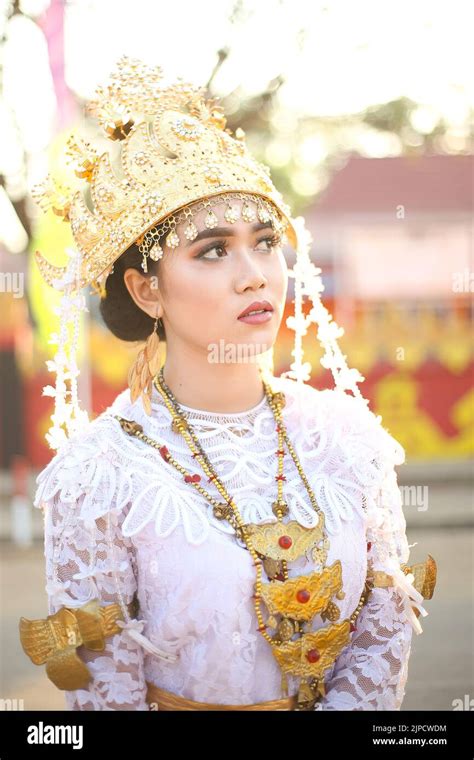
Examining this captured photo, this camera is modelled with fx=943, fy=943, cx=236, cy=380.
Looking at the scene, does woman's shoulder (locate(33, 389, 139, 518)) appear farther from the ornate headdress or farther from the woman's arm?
the ornate headdress

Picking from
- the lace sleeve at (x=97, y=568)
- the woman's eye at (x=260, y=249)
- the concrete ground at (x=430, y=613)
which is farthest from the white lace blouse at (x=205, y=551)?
Answer: the concrete ground at (x=430, y=613)

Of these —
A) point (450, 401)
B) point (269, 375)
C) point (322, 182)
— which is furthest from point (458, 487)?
point (269, 375)

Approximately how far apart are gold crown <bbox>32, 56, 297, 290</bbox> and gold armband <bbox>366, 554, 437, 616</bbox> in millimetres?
928

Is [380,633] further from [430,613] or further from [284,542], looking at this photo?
[430,613]

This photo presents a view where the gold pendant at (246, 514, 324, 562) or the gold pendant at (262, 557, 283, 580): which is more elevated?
the gold pendant at (246, 514, 324, 562)

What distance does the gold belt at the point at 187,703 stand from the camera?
220 cm

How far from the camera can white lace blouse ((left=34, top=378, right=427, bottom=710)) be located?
2152 mm

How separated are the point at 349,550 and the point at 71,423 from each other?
0.83 meters

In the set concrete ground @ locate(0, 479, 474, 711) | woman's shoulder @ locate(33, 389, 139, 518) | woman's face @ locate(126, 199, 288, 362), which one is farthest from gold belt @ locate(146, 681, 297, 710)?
concrete ground @ locate(0, 479, 474, 711)

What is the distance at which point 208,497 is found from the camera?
2250 millimetres

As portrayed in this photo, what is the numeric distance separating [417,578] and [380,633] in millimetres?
185

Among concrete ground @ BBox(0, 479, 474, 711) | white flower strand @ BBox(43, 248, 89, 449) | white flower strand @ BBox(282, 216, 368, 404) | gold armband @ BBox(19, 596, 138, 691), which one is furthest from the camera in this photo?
concrete ground @ BBox(0, 479, 474, 711)
